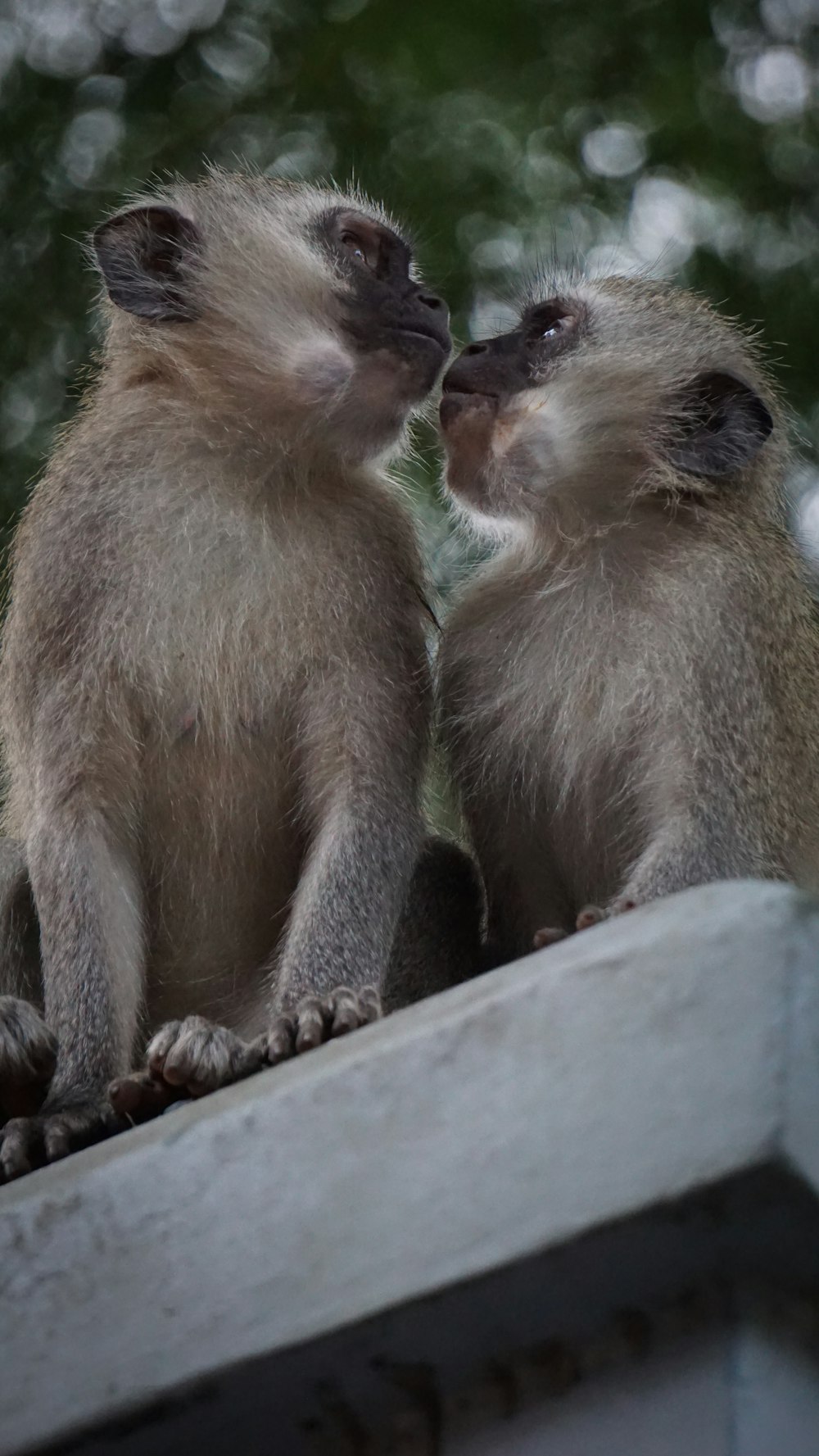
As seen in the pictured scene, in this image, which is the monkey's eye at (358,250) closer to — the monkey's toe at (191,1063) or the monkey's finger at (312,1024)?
the monkey's finger at (312,1024)

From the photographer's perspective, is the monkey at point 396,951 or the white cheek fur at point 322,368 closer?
the monkey at point 396,951

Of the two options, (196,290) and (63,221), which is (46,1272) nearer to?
(196,290)

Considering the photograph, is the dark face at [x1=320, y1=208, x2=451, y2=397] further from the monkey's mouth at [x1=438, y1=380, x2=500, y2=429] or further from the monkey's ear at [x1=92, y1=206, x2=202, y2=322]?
the monkey's ear at [x1=92, y1=206, x2=202, y2=322]

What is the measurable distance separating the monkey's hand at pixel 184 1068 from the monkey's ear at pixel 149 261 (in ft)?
6.78

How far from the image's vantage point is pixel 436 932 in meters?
4.95

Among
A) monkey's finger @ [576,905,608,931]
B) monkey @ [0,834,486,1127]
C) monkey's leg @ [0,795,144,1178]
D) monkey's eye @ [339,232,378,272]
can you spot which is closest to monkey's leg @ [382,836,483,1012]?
monkey @ [0,834,486,1127]

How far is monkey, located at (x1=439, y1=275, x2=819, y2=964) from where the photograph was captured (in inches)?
176

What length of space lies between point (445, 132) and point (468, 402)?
2795mm

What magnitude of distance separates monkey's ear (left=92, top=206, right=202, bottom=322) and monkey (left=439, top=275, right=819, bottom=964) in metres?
→ 0.77

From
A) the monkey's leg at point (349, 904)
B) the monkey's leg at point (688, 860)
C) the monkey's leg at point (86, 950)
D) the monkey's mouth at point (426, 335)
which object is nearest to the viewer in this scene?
the monkey's leg at point (688, 860)

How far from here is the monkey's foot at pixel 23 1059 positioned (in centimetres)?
426

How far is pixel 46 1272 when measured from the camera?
3115 mm

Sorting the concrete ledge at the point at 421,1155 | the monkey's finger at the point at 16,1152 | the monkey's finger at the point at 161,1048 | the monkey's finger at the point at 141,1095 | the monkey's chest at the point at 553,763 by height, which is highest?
the concrete ledge at the point at 421,1155

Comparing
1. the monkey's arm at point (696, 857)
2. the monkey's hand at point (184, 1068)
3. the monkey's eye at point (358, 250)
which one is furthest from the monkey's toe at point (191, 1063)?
the monkey's eye at point (358, 250)
